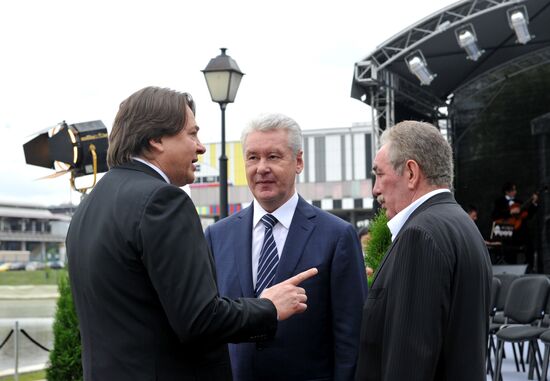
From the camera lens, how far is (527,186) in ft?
62.3

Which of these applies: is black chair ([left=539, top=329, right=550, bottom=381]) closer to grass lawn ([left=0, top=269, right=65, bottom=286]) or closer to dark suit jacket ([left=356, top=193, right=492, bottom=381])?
dark suit jacket ([left=356, top=193, right=492, bottom=381])

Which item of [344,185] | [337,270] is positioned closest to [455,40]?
[337,270]

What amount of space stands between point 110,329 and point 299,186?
174 ft

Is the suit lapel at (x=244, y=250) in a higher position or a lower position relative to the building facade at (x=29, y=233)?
higher

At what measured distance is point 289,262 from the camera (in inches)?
121

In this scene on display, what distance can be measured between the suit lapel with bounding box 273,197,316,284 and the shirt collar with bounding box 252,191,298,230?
0.02 m

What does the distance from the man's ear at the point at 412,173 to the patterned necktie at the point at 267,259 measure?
68 centimetres

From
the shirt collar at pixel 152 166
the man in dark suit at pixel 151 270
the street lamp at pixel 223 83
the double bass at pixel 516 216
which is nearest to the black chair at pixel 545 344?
the street lamp at pixel 223 83

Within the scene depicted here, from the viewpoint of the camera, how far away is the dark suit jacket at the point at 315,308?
2975 millimetres

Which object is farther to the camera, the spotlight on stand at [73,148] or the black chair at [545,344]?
the spotlight on stand at [73,148]

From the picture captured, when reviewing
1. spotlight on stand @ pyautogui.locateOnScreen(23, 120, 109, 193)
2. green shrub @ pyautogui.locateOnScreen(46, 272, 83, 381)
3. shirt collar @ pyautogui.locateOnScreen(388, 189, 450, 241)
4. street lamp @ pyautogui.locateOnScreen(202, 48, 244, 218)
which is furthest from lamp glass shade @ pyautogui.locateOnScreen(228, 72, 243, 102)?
shirt collar @ pyautogui.locateOnScreen(388, 189, 450, 241)

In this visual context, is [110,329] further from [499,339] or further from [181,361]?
[499,339]

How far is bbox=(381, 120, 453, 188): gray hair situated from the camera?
2.63m

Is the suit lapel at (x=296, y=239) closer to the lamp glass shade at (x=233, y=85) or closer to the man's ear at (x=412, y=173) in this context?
the man's ear at (x=412, y=173)
